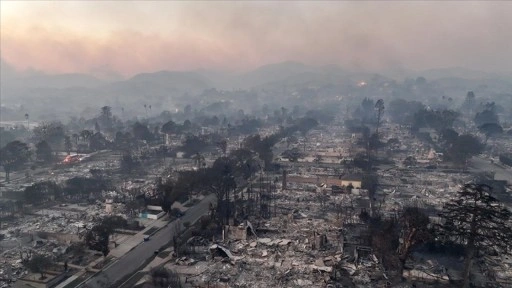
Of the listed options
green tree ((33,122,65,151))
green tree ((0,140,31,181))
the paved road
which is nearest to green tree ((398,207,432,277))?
the paved road

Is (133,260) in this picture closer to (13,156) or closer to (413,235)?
(413,235)

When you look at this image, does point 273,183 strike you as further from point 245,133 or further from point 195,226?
point 245,133

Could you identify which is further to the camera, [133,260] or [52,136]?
[52,136]

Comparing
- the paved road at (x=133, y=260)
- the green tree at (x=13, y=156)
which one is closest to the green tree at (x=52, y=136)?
the green tree at (x=13, y=156)

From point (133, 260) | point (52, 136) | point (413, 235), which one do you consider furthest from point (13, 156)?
point (413, 235)

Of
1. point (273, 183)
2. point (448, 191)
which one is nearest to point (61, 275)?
point (273, 183)

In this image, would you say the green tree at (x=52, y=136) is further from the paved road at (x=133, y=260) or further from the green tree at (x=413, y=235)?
the green tree at (x=413, y=235)
